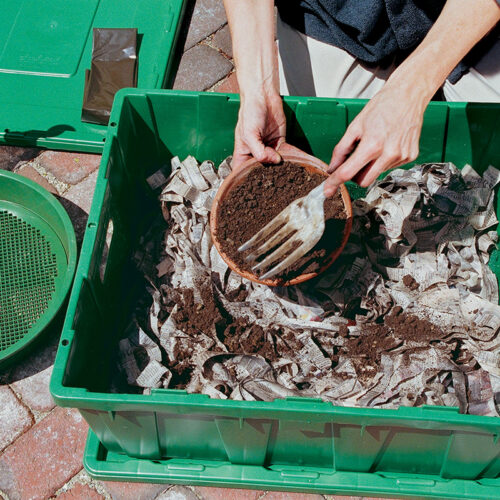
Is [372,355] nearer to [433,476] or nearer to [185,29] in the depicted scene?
[433,476]

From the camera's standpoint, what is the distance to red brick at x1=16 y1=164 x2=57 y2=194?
7.85ft

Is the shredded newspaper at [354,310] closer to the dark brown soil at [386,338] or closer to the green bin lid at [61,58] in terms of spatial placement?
the dark brown soil at [386,338]

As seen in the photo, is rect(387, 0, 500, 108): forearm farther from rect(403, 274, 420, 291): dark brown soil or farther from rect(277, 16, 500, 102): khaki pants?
rect(403, 274, 420, 291): dark brown soil

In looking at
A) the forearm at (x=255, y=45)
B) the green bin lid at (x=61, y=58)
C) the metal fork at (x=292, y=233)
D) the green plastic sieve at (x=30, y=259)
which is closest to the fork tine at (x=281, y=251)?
the metal fork at (x=292, y=233)

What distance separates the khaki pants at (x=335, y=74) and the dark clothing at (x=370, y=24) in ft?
0.11

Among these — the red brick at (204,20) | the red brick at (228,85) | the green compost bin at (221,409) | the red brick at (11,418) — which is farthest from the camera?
the red brick at (204,20)

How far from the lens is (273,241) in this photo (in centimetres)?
172

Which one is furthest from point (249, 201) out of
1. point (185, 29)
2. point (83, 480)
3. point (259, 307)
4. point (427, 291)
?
point (185, 29)

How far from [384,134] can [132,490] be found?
1.34m

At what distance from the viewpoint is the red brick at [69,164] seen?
242 cm

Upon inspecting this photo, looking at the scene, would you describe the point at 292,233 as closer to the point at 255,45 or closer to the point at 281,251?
the point at 281,251

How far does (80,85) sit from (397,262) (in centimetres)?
152

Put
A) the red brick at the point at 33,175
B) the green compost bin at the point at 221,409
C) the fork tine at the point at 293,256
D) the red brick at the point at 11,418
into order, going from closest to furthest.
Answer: the green compost bin at the point at 221,409 < the fork tine at the point at 293,256 < the red brick at the point at 11,418 < the red brick at the point at 33,175

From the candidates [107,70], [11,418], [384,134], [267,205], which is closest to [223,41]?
[107,70]
